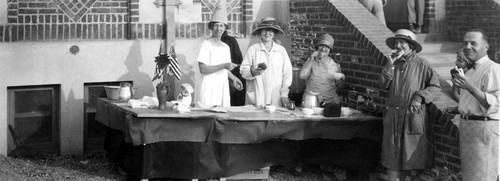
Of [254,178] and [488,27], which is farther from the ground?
[488,27]

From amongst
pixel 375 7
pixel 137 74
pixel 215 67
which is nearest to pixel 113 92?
pixel 137 74

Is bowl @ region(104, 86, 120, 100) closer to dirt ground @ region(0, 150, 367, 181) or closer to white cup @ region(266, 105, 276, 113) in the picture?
dirt ground @ region(0, 150, 367, 181)

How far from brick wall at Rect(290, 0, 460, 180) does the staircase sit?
889 millimetres

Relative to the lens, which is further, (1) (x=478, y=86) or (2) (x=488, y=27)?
(2) (x=488, y=27)

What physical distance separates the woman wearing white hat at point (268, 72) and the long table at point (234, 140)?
503mm

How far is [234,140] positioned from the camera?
10211mm

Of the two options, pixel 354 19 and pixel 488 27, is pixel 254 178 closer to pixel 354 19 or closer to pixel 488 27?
pixel 354 19

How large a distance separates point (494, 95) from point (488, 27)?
17.1 feet

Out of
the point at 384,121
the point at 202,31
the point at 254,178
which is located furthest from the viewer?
the point at 202,31

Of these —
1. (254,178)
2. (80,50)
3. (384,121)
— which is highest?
(80,50)

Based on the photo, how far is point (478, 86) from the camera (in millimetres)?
8930

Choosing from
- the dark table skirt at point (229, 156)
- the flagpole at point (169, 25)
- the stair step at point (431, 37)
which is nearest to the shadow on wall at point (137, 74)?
the flagpole at point (169, 25)

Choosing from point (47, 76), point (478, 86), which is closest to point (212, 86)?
point (47, 76)

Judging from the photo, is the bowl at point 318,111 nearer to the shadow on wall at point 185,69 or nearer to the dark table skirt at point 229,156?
the dark table skirt at point 229,156
